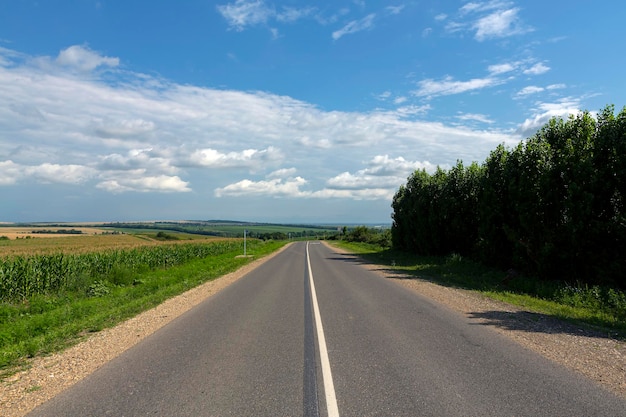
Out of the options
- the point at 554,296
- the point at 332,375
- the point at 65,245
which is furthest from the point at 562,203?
the point at 65,245

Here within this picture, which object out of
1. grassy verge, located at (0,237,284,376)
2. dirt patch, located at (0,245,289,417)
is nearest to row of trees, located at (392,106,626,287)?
dirt patch, located at (0,245,289,417)

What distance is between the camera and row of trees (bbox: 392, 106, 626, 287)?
1434 centimetres

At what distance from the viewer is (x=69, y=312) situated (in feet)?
38.8

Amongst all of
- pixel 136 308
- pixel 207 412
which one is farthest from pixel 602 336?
pixel 136 308

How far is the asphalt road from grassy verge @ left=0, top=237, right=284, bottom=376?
75.5 inches

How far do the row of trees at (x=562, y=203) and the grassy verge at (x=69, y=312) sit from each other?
574 inches

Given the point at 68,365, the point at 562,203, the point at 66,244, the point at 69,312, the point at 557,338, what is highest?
the point at 562,203

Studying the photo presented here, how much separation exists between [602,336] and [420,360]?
4.40 m

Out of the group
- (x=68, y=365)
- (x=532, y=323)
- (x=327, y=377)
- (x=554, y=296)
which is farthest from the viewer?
(x=554, y=296)

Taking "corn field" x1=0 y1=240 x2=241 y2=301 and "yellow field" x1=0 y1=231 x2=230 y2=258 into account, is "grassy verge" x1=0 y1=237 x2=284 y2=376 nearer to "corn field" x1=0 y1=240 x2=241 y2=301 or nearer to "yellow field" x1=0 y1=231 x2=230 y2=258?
"corn field" x1=0 y1=240 x2=241 y2=301

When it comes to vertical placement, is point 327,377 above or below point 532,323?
above

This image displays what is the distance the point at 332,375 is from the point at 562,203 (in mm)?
14179

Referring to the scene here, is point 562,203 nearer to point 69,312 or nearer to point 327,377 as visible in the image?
point 327,377

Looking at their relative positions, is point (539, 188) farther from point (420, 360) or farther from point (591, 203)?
point (420, 360)
